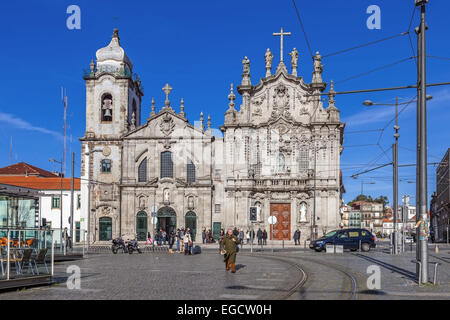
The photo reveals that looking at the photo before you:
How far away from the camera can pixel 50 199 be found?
6019 centimetres

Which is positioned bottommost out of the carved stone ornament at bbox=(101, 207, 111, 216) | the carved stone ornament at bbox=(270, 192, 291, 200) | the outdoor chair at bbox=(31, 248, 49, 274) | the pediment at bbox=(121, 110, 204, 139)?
the carved stone ornament at bbox=(101, 207, 111, 216)

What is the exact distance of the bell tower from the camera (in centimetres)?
5616

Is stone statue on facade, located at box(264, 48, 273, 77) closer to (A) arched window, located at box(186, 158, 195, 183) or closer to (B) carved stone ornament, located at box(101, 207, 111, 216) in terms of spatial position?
(A) arched window, located at box(186, 158, 195, 183)

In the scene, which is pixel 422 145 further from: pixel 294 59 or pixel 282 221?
pixel 294 59

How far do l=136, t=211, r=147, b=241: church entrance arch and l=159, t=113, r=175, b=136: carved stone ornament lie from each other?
835 cm

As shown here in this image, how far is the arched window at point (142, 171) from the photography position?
181ft

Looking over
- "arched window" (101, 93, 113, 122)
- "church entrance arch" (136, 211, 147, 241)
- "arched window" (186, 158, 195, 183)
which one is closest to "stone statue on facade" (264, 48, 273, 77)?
"arched window" (186, 158, 195, 183)

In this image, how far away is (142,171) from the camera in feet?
182

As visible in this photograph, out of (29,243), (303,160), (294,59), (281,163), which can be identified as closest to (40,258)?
(29,243)

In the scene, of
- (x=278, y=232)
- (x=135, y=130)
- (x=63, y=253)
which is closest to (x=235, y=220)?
(x=278, y=232)

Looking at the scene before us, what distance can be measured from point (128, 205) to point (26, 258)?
40052mm

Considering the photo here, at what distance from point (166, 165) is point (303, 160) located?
1357 cm

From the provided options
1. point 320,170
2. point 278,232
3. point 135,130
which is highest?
point 135,130
